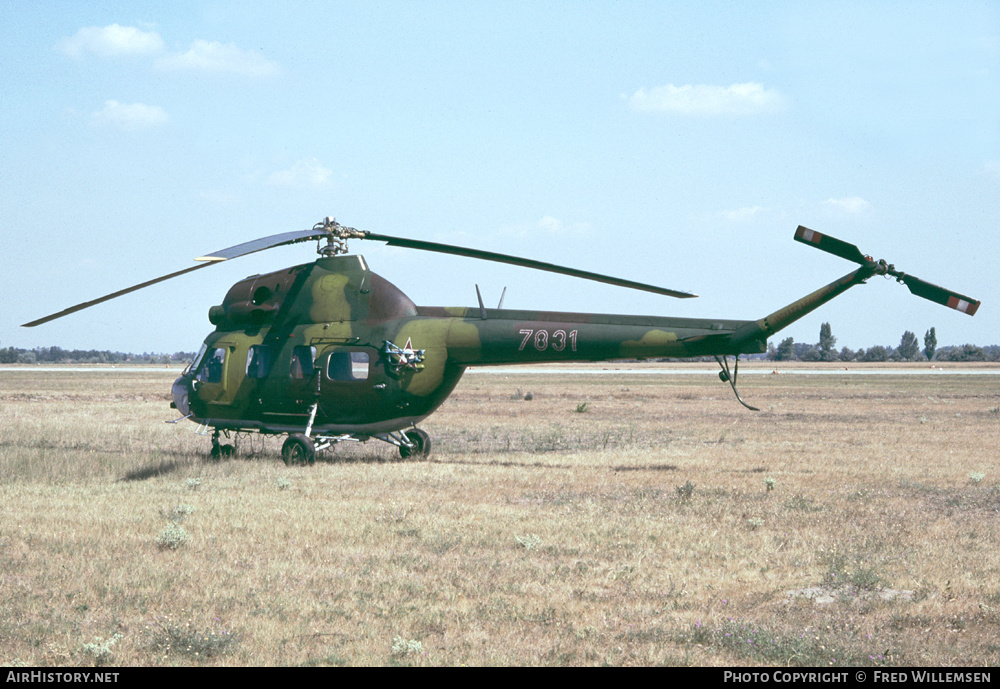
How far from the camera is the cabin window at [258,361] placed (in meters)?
19.1

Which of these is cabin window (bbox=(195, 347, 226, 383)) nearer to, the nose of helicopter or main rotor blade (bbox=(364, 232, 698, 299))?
the nose of helicopter

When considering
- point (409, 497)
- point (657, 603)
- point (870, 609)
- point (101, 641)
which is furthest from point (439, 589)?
point (409, 497)

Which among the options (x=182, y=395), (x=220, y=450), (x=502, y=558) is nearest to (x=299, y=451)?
(x=220, y=450)

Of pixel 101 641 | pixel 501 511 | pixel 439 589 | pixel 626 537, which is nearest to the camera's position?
pixel 101 641

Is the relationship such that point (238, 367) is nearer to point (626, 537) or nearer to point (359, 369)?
point (359, 369)

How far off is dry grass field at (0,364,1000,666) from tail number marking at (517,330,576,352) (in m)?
2.43

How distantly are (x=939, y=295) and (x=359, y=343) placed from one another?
10.8 meters

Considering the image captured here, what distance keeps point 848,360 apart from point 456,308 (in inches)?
5987

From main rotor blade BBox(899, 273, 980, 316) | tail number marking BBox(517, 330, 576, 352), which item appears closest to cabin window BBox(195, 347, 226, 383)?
tail number marking BBox(517, 330, 576, 352)

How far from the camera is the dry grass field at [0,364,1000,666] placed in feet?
23.8

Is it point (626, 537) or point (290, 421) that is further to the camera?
point (290, 421)

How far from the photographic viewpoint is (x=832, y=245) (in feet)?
48.5

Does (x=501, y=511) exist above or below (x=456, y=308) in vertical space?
below

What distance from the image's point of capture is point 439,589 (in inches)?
347
